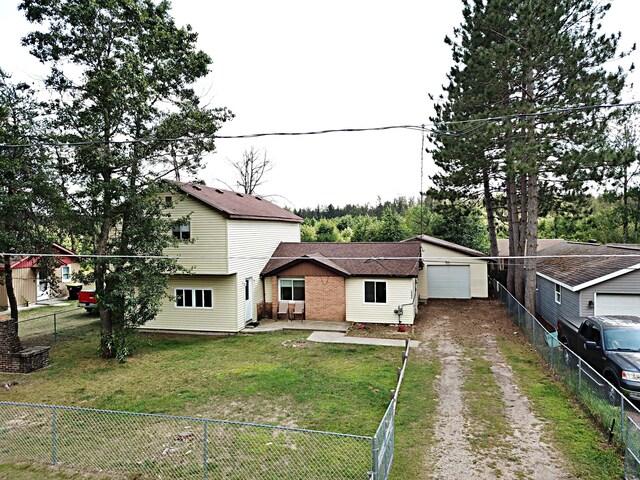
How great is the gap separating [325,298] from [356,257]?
3113mm

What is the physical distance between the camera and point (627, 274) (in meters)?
15.3

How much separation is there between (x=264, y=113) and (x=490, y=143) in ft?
35.2

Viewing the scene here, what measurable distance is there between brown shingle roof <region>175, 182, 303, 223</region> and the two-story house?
0.05 metres

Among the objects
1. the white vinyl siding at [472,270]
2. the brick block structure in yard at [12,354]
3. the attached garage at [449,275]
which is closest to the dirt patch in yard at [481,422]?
the attached garage at [449,275]

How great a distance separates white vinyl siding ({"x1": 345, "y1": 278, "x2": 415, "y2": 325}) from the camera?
19.2m

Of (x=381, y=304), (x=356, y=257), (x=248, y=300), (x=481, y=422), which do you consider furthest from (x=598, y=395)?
(x=248, y=300)

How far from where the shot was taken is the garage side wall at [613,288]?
1530cm

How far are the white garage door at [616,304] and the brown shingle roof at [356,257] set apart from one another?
7.33 metres

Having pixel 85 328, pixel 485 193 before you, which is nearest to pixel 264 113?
pixel 85 328

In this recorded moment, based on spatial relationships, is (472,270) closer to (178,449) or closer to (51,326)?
(178,449)

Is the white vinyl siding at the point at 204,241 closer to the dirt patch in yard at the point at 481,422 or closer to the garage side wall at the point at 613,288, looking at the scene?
the dirt patch in yard at the point at 481,422

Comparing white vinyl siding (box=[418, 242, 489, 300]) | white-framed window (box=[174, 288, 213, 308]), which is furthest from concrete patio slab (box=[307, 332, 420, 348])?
white vinyl siding (box=[418, 242, 489, 300])

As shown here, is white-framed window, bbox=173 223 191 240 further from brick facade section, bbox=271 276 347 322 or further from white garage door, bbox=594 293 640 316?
white garage door, bbox=594 293 640 316

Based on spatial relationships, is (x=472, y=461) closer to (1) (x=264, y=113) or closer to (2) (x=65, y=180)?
(1) (x=264, y=113)
